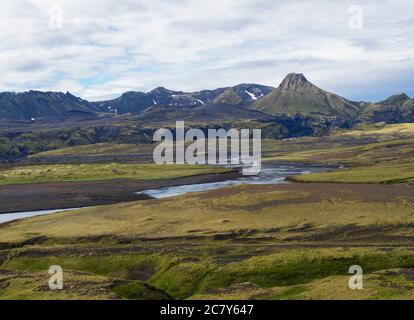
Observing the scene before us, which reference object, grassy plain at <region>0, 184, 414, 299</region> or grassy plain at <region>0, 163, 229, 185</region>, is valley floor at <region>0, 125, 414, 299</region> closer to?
grassy plain at <region>0, 184, 414, 299</region>

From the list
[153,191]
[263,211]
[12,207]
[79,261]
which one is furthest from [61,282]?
[153,191]

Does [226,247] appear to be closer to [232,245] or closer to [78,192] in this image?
[232,245]

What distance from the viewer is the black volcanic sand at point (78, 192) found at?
121m

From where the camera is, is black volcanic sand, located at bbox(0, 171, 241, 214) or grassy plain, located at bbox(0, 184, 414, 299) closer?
grassy plain, located at bbox(0, 184, 414, 299)

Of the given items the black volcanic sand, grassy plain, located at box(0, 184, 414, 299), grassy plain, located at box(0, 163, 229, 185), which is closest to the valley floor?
grassy plain, located at box(0, 184, 414, 299)

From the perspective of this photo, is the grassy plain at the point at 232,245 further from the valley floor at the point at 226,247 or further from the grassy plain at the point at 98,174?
the grassy plain at the point at 98,174

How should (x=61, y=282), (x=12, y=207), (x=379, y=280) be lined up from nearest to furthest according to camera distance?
(x=379, y=280) → (x=61, y=282) → (x=12, y=207)

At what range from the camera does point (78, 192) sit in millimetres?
137875

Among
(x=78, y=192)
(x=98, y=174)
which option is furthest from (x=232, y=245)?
(x=98, y=174)

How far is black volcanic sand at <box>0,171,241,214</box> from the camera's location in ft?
397
